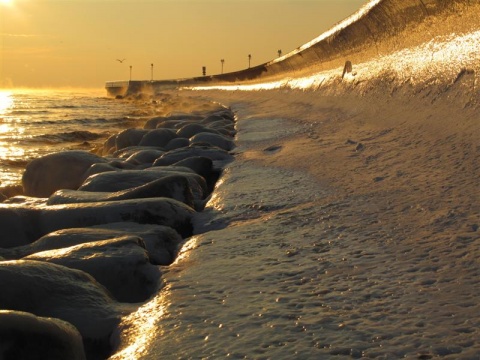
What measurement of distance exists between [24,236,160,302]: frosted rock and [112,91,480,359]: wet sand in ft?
0.27

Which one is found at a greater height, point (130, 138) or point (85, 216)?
point (85, 216)

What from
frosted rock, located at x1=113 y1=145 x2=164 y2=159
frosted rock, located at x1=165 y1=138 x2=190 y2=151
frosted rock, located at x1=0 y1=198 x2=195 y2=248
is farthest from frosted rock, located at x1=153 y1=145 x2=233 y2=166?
frosted rock, located at x1=0 y1=198 x2=195 y2=248

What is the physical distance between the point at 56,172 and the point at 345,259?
11.2 feet

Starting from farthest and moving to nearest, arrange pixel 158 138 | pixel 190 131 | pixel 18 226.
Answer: pixel 190 131 < pixel 158 138 < pixel 18 226

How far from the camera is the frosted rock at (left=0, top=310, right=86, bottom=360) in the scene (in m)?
1.57

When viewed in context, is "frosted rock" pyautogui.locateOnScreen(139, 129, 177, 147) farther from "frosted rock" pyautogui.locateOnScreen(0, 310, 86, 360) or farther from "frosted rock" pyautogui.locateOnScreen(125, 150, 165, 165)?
"frosted rock" pyautogui.locateOnScreen(0, 310, 86, 360)

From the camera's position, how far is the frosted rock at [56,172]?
5.12m

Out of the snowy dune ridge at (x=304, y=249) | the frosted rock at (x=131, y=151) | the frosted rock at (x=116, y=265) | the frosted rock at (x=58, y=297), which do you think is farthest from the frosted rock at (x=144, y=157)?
the frosted rock at (x=58, y=297)

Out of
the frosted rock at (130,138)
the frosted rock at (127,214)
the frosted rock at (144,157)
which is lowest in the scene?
Result: the frosted rock at (130,138)

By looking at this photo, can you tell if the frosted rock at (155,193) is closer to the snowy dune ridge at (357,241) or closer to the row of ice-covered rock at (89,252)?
the row of ice-covered rock at (89,252)

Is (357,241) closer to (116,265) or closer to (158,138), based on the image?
(116,265)

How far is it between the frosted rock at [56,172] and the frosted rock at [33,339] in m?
3.42

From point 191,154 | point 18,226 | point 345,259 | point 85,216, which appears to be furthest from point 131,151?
point 345,259

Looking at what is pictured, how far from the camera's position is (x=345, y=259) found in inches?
A: 87.3
